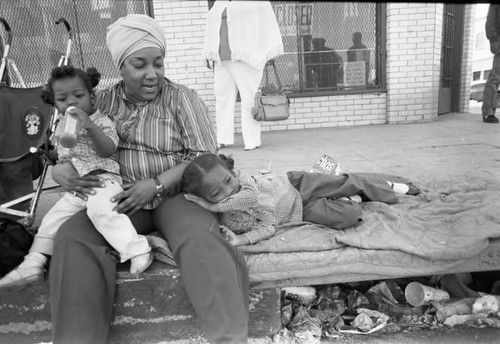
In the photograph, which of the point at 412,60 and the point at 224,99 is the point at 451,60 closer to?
the point at 412,60

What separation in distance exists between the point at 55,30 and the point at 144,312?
5.56 m

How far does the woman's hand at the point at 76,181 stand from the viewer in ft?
6.48

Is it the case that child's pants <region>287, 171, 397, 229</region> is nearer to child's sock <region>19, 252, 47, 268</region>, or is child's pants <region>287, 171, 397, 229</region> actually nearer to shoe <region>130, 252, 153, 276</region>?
shoe <region>130, 252, 153, 276</region>

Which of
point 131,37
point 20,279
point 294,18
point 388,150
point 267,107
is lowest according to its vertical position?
point 388,150

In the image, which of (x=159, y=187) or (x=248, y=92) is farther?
(x=248, y=92)

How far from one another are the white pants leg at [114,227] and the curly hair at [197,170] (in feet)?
1.10

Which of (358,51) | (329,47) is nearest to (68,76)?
(329,47)

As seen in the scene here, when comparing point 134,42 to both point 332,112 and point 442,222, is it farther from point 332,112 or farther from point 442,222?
point 332,112

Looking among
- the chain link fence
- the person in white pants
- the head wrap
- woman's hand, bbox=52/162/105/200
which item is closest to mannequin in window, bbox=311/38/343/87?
the person in white pants

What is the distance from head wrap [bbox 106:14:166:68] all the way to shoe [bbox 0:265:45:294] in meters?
1.10

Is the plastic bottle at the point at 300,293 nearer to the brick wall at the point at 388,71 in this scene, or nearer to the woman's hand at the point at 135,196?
the woman's hand at the point at 135,196

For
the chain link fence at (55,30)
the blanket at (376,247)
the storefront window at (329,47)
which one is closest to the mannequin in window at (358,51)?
the storefront window at (329,47)

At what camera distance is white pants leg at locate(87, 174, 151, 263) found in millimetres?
1863

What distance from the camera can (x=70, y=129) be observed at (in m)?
1.70
